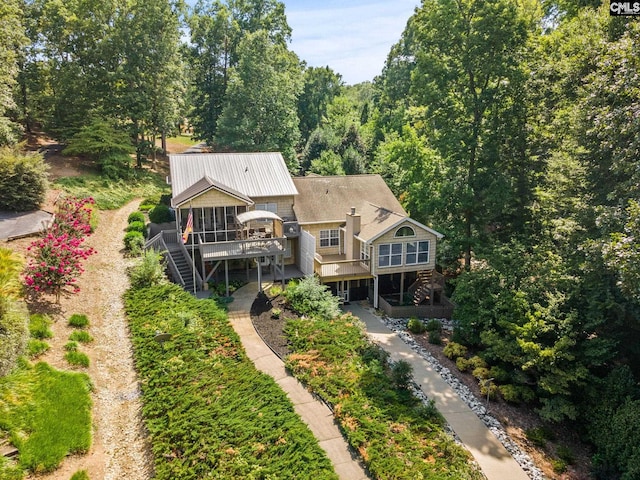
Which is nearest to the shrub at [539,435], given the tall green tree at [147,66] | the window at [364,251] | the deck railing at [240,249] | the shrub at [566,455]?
the shrub at [566,455]

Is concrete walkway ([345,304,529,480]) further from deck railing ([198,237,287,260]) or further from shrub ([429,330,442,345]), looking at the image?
deck railing ([198,237,287,260])

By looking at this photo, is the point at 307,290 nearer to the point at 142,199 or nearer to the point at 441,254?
the point at 441,254

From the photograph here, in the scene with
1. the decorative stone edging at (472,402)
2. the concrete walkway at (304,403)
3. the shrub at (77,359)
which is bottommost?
the decorative stone edging at (472,402)

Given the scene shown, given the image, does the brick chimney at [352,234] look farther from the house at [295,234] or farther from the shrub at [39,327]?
the shrub at [39,327]

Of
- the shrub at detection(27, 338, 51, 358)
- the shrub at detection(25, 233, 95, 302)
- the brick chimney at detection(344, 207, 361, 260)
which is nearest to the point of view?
the shrub at detection(27, 338, 51, 358)

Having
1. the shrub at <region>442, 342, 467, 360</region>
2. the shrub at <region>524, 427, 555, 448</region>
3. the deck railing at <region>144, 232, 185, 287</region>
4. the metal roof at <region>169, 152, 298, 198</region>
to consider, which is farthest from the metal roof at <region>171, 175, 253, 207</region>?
the shrub at <region>524, 427, 555, 448</region>

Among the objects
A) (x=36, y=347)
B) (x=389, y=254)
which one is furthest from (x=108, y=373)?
(x=389, y=254)
